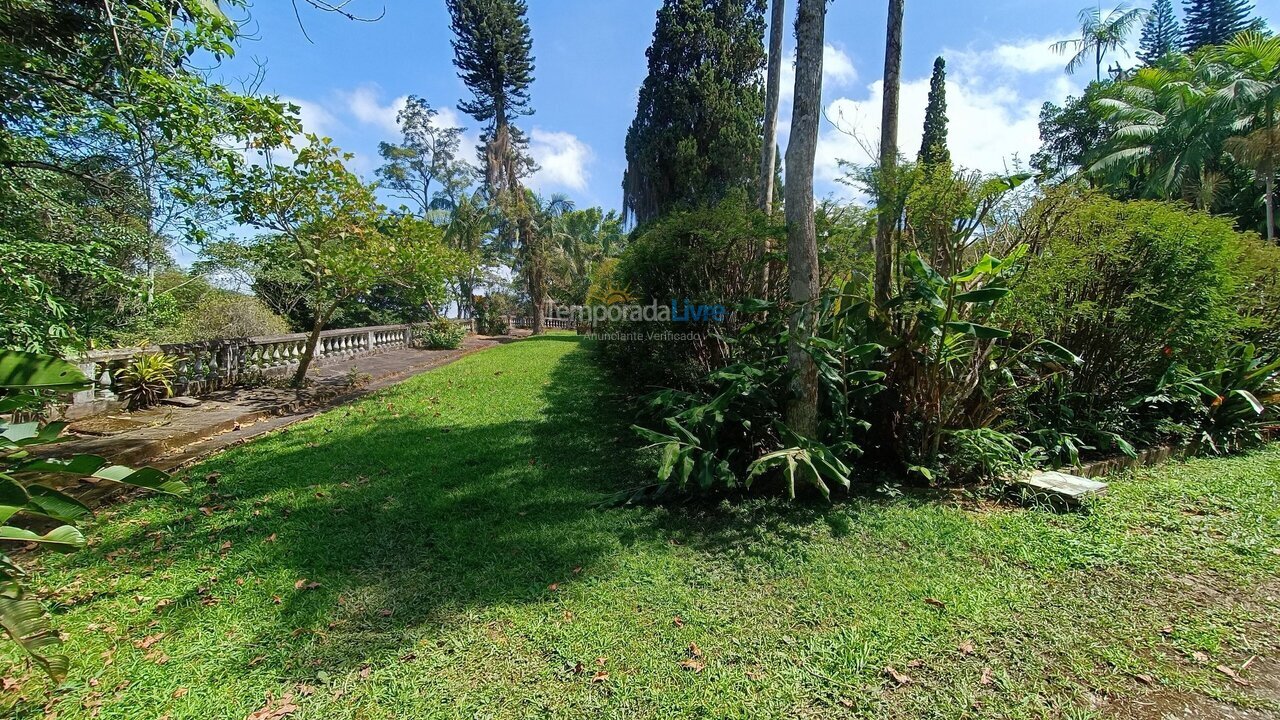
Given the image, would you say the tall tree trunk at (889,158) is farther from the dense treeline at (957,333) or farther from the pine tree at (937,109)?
the pine tree at (937,109)

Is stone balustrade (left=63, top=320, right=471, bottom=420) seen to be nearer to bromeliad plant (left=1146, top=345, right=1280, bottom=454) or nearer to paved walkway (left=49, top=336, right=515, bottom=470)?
paved walkway (left=49, top=336, right=515, bottom=470)

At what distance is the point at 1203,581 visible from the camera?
260 centimetres

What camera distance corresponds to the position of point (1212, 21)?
75.3 ft

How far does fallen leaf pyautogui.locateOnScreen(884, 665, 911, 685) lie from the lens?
2.00 m

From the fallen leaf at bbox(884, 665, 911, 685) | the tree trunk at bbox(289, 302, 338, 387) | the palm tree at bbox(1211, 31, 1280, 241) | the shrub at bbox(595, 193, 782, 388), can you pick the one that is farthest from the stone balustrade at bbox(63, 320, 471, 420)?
the palm tree at bbox(1211, 31, 1280, 241)

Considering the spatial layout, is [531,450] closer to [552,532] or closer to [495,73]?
[552,532]

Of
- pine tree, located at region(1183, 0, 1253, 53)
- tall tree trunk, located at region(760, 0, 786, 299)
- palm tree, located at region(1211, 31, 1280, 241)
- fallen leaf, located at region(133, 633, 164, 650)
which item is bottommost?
fallen leaf, located at region(133, 633, 164, 650)

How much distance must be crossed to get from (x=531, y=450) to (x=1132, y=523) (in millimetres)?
5030

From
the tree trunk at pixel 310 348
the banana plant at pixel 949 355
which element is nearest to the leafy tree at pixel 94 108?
the tree trunk at pixel 310 348

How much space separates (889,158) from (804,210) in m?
0.99

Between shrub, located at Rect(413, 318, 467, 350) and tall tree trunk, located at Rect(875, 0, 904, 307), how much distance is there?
14.6 metres

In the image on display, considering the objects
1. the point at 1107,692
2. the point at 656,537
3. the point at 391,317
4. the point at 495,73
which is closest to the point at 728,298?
the point at 656,537

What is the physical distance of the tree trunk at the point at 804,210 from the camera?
12.0 feet

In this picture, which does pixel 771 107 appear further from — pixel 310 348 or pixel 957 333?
pixel 310 348
